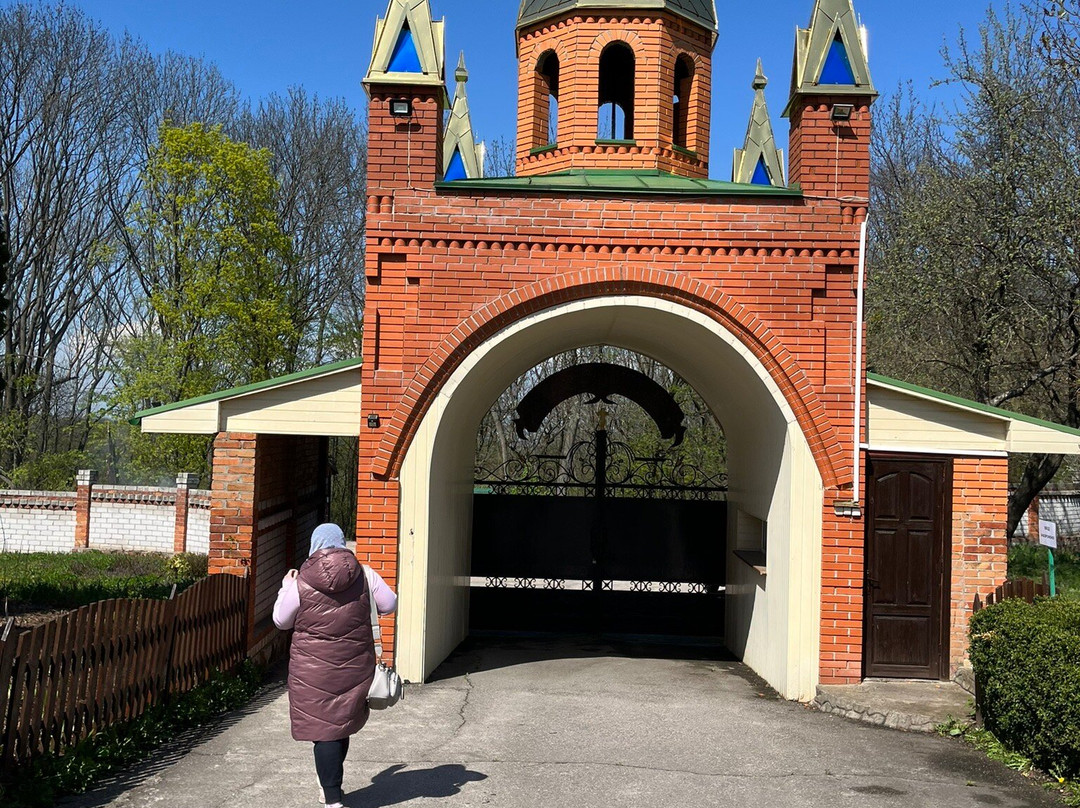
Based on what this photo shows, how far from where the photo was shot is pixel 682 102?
12.5m

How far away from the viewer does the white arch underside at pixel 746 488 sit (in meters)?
8.87

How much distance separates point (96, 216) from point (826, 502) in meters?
32.1

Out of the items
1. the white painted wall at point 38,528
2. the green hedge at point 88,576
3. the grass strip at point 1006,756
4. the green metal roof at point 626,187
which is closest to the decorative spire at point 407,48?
the green metal roof at point 626,187

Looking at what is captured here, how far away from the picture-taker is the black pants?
523 cm

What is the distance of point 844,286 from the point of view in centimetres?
898

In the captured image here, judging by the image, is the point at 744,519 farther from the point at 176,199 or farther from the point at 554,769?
the point at 176,199

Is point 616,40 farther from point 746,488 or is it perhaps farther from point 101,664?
point 101,664

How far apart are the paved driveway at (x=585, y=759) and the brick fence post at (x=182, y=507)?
16.5m

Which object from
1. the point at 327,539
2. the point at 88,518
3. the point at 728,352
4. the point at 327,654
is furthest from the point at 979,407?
the point at 88,518

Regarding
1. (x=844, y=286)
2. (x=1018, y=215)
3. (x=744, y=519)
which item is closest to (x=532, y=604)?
(x=744, y=519)

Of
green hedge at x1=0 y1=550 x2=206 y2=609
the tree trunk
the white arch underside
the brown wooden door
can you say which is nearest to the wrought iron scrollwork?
the white arch underside

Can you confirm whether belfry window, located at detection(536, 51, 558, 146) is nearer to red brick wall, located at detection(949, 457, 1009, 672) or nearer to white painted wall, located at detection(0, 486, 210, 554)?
red brick wall, located at detection(949, 457, 1009, 672)

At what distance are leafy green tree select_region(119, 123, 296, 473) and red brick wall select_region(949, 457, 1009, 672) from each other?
19.3 meters

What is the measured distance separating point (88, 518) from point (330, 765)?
22064mm
